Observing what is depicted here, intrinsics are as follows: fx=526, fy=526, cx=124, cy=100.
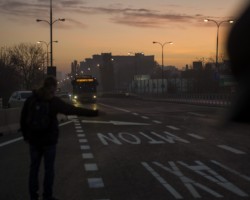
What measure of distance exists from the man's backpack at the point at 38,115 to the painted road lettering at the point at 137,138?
33.6ft

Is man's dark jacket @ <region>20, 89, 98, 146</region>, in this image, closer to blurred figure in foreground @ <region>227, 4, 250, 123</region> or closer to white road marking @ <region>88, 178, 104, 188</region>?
white road marking @ <region>88, 178, 104, 188</region>

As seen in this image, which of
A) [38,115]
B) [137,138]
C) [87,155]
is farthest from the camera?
[137,138]

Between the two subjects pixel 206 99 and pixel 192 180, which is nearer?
pixel 192 180

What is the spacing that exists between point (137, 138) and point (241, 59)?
1871 centimetres

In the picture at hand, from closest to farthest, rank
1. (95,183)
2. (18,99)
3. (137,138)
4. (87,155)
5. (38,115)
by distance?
(38,115) < (95,183) < (87,155) < (137,138) < (18,99)

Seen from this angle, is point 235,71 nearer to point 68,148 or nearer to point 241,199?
point 241,199

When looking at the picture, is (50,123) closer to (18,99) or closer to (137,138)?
(137,138)

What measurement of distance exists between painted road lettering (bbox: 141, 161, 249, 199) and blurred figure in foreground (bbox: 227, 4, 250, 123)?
7293mm

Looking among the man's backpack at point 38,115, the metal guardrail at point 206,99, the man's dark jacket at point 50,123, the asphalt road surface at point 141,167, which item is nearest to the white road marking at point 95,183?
the asphalt road surface at point 141,167

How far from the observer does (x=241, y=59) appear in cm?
122

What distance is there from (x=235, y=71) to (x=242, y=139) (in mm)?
18239

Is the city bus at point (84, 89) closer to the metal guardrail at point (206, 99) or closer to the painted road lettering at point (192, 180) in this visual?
the metal guardrail at point (206, 99)

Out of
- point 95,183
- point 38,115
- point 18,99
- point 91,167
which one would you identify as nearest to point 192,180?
point 95,183

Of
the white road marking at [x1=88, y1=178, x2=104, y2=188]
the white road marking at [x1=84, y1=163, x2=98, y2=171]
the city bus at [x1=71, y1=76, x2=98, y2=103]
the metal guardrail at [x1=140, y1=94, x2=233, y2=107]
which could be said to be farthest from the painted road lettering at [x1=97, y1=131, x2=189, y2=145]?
the city bus at [x1=71, y1=76, x2=98, y2=103]
